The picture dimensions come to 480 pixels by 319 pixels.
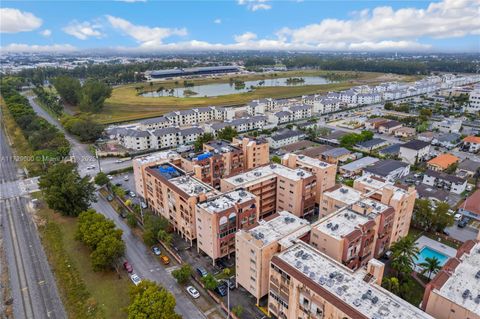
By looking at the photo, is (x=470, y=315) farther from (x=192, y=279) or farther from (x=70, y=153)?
(x=70, y=153)

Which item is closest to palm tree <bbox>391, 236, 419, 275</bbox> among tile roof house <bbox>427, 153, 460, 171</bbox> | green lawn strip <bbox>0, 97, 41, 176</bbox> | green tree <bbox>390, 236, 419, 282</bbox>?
green tree <bbox>390, 236, 419, 282</bbox>

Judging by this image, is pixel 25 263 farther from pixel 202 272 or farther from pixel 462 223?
pixel 462 223

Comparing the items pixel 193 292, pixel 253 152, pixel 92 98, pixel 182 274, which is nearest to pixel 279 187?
pixel 253 152

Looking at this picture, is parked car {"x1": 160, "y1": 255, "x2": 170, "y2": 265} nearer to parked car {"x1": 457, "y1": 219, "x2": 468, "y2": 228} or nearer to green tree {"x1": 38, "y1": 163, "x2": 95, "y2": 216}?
green tree {"x1": 38, "y1": 163, "x2": 95, "y2": 216}

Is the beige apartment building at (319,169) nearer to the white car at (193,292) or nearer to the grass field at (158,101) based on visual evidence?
the white car at (193,292)

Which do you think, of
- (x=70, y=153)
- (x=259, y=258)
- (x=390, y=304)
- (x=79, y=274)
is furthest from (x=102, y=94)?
(x=390, y=304)
